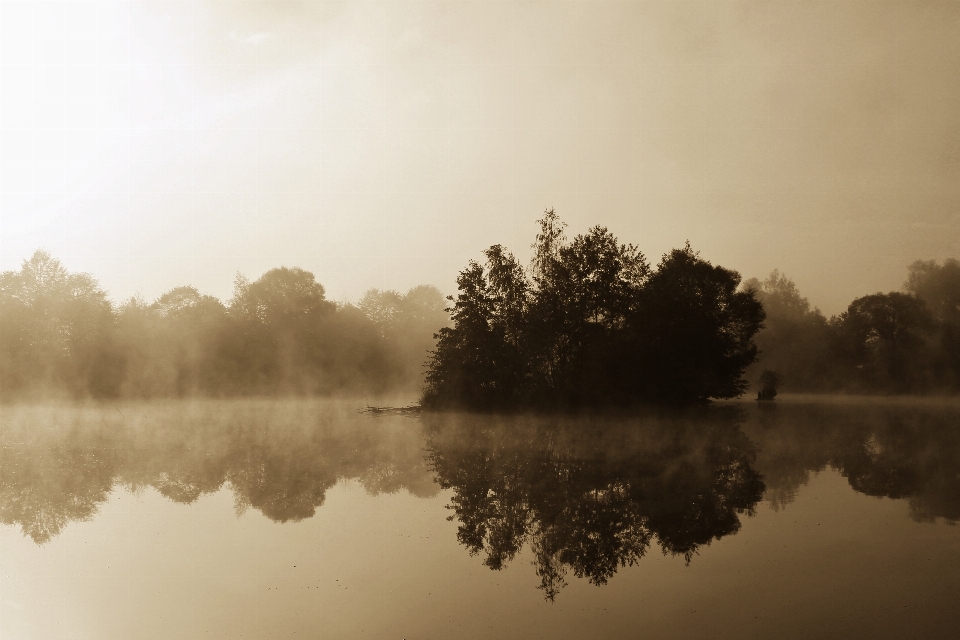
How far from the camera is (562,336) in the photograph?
4322cm

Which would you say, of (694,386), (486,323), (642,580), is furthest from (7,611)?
(694,386)

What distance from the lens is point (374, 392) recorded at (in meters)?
81.6

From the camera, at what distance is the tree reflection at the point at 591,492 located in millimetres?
12469

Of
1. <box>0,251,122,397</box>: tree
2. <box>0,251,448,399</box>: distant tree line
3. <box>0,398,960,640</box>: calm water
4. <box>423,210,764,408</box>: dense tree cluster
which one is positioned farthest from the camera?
<box>0,251,448,399</box>: distant tree line

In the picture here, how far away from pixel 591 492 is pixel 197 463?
14.2 m

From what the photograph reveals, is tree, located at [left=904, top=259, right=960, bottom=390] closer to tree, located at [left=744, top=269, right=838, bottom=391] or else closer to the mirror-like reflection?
tree, located at [left=744, top=269, right=838, bottom=391]

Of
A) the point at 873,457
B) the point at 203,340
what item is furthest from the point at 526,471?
the point at 203,340

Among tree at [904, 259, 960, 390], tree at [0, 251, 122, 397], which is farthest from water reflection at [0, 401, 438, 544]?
tree at [904, 259, 960, 390]

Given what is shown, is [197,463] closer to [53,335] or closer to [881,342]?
[53,335]

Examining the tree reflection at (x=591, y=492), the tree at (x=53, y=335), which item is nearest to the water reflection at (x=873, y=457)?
the tree reflection at (x=591, y=492)

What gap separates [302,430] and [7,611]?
2476 cm

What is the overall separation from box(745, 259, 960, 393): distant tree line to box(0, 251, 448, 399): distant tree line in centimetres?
4969

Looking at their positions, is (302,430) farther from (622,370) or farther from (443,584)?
(443,584)

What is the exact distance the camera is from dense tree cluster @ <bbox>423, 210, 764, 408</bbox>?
1678 inches
